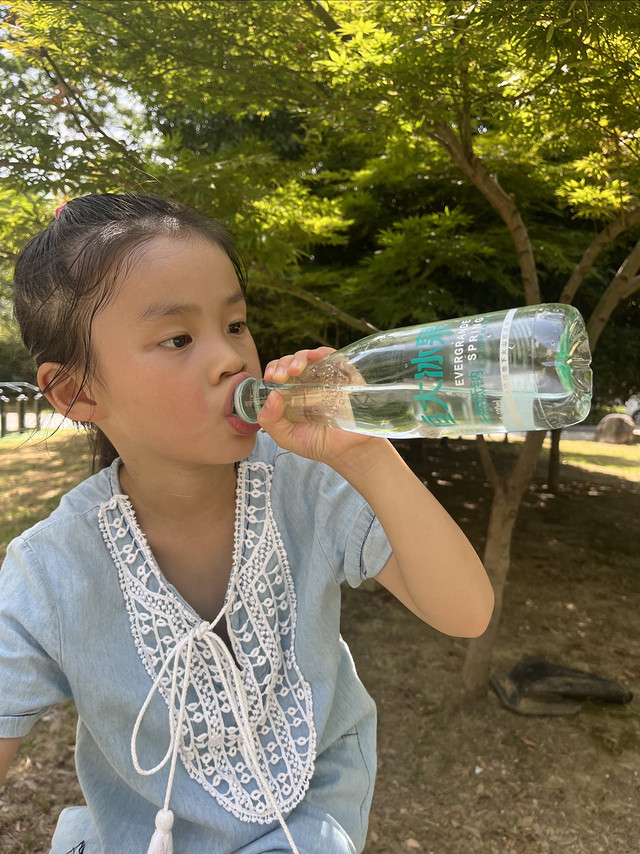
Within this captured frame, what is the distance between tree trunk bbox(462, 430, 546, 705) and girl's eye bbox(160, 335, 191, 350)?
94.6 inches

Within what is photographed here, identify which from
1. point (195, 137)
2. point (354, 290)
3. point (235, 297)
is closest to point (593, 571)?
point (354, 290)

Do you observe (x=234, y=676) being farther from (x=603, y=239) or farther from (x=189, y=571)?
(x=603, y=239)

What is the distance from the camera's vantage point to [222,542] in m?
1.54

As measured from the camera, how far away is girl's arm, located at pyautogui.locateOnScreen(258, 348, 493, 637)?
4.29 ft

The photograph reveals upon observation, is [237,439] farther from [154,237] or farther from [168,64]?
[168,64]

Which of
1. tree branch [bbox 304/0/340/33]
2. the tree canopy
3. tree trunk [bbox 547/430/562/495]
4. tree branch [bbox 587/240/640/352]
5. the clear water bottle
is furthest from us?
tree trunk [bbox 547/430/562/495]

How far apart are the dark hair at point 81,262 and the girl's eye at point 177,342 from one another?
0.55 ft

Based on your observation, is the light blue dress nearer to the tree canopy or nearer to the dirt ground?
the tree canopy

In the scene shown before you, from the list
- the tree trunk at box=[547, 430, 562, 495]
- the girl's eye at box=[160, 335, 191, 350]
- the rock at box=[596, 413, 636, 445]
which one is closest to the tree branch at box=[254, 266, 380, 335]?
the girl's eye at box=[160, 335, 191, 350]

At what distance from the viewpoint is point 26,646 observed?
126cm

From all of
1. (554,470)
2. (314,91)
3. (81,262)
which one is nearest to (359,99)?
(314,91)

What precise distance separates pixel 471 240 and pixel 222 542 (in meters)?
3.35

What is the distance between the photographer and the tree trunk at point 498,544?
337cm

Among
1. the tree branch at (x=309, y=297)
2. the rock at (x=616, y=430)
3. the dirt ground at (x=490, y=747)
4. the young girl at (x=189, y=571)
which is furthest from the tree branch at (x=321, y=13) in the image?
the rock at (x=616, y=430)
